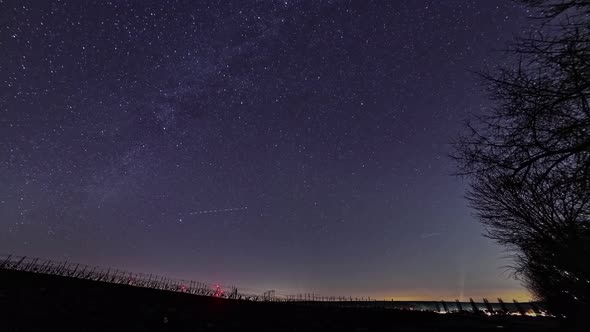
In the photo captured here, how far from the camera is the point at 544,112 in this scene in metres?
4.45

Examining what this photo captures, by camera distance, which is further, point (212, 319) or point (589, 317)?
point (589, 317)

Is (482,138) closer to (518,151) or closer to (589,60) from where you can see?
(518,151)

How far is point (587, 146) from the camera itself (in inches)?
163

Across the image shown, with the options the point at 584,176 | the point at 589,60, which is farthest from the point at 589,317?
the point at 589,60

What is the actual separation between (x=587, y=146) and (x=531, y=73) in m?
1.42

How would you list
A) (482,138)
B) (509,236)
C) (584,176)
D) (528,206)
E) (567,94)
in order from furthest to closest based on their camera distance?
(509,236) → (528,206) → (482,138) → (584,176) → (567,94)

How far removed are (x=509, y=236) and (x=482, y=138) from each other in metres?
8.69

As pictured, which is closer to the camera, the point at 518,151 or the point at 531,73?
the point at 531,73

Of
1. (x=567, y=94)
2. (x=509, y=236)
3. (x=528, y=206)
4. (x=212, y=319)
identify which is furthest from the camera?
(x=509, y=236)

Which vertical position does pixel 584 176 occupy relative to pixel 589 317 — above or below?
above

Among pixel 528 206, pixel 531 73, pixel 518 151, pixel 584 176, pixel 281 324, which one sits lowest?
pixel 281 324

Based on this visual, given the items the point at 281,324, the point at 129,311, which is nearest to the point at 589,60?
the point at 281,324

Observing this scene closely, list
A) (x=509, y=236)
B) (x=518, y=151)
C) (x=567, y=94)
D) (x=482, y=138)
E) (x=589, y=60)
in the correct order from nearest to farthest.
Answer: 1. (x=589, y=60)
2. (x=567, y=94)
3. (x=518, y=151)
4. (x=482, y=138)
5. (x=509, y=236)

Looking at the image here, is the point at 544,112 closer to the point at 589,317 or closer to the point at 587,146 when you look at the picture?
the point at 587,146
